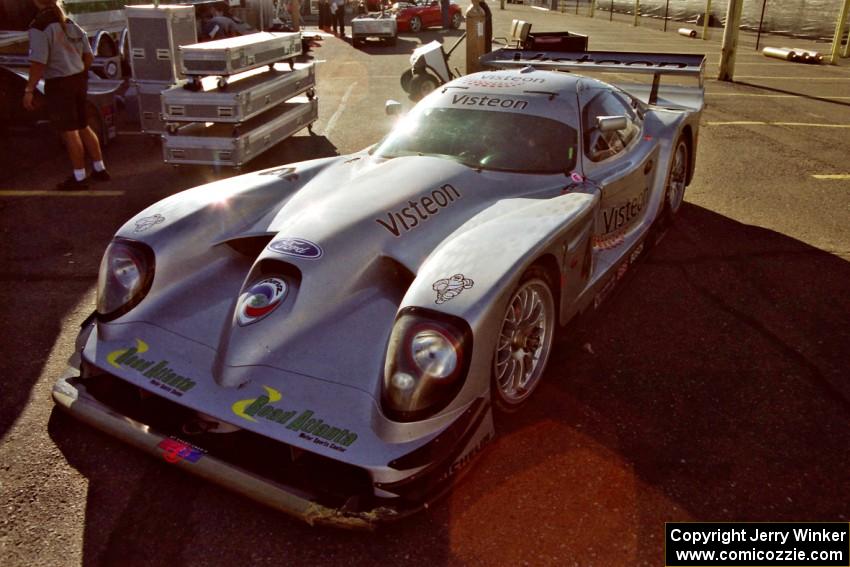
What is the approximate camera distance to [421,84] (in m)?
12.0

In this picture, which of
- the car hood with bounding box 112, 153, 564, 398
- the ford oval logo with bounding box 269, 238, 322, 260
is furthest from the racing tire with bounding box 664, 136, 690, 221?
the ford oval logo with bounding box 269, 238, 322, 260

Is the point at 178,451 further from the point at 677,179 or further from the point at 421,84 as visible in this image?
the point at 421,84

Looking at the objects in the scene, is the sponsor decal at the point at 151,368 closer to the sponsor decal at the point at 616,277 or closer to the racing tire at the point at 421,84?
the sponsor decal at the point at 616,277

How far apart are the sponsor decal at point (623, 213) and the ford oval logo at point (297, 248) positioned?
1.90m

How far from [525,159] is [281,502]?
2.64 metres

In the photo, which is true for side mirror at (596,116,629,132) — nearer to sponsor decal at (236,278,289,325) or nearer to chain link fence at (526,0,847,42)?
sponsor decal at (236,278,289,325)

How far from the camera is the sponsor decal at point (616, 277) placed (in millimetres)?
4285

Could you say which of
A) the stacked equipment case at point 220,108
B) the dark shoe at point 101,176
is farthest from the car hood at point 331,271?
the dark shoe at point 101,176

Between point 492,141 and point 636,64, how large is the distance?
3317 mm

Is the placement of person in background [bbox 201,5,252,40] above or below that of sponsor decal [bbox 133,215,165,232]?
above

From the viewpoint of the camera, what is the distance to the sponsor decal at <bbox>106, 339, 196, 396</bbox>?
9.91 feet

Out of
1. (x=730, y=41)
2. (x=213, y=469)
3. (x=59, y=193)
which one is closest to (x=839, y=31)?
(x=730, y=41)

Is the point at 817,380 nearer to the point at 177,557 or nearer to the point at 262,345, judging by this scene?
the point at 262,345

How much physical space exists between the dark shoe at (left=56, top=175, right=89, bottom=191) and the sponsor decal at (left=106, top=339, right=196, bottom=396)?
4962mm
